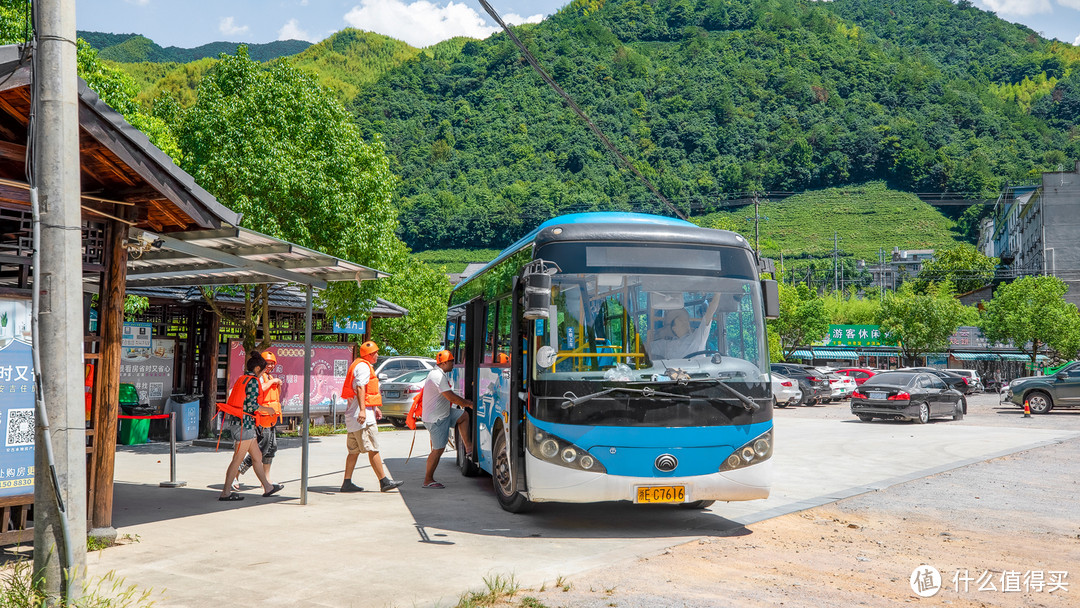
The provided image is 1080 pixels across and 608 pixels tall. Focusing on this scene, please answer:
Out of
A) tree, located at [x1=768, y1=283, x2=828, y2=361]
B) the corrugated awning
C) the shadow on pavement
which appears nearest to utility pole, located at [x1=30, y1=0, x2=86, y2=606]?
the shadow on pavement

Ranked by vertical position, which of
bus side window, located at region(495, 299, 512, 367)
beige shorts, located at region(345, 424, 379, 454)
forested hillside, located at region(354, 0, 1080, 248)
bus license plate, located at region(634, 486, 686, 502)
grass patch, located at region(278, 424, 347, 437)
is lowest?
grass patch, located at region(278, 424, 347, 437)

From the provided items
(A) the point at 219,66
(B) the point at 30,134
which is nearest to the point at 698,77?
(A) the point at 219,66

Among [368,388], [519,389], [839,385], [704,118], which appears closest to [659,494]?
[519,389]

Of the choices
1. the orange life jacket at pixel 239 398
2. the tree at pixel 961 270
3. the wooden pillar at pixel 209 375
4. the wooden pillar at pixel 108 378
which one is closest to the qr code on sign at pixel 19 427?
the wooden pillar at pixel 108 378

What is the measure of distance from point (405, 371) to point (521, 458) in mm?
14883

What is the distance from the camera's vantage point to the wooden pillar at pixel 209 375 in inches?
724

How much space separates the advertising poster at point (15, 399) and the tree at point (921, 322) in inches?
2562

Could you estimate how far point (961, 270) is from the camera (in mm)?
98750

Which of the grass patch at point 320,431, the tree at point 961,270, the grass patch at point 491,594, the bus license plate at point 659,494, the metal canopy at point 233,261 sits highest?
the tree at point 961,270

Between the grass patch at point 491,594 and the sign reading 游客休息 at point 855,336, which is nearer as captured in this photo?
the grass patch at point 491,594

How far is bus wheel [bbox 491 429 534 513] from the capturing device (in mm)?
9344

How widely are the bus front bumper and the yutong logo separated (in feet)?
0.32

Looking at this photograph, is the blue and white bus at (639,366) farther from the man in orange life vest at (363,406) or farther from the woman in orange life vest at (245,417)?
the woman in orange life vest at (245,417)

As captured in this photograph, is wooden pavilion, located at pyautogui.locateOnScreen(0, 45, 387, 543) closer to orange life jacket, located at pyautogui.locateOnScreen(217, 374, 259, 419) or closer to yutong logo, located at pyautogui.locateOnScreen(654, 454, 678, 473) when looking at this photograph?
orange life jacket, located at pyautogui.locateOnScreen(217, 374, 259, 419)
